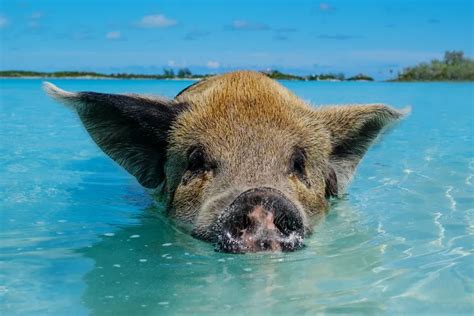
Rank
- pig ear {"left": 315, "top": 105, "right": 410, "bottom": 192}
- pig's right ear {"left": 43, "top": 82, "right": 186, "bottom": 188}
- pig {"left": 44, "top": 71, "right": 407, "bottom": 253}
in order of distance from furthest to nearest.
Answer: pig ear {"left": 315, "top": 105, "right": 410, "bottom": 192}, pig's right ear {"left": 43, "top": 82, "right": 186, "bottom": 188}, pig {"left": 44, "top": 71, "right": 407, "bottom": 253}

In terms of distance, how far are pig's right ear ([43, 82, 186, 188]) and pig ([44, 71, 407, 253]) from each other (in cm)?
1

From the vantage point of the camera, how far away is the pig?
5301 millimetres

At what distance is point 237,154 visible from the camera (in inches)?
236

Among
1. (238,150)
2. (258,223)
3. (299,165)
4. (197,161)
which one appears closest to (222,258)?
(258,223)

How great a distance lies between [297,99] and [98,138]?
2.05 meters

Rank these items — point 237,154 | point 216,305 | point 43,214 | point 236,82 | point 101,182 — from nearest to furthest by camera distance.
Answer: point 216,305
point 237,154
point 236,82
point 43,214
point 101,182

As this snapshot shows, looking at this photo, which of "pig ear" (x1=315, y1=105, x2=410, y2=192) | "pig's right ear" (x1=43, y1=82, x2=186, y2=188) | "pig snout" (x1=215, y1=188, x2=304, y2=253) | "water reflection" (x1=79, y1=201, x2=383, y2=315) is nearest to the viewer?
"water reflection" (x1=79, y1=201, x2=383, y2=315)

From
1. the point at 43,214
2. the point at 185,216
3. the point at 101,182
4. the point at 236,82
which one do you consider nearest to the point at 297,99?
the point at 236,82

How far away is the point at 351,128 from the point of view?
732 centimetres

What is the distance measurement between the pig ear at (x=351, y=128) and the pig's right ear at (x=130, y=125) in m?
1.54

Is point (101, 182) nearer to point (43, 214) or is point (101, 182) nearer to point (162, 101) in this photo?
point (43, 214)

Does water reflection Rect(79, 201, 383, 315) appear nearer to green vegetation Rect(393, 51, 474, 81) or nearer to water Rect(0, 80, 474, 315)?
water Rect(0, 80, 474, 315)

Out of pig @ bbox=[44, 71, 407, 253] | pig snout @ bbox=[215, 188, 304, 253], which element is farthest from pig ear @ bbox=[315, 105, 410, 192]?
pig snout @ bbox=[215, 188, 304, 253]

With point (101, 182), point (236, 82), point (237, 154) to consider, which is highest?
point (236, 82)
